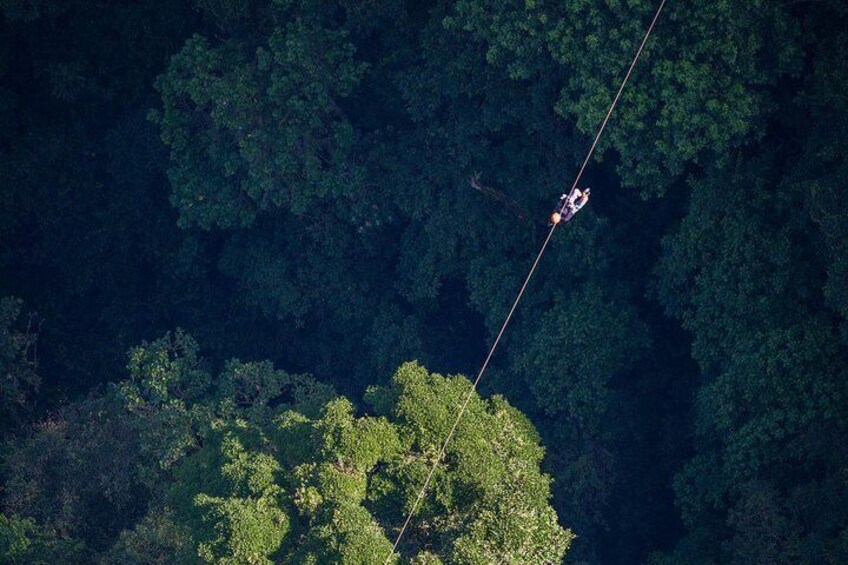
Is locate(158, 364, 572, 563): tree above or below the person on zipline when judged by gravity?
below

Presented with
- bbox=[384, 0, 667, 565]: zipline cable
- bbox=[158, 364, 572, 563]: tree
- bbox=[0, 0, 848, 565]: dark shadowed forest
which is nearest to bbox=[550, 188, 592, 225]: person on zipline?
bbox=[384, 0, 667, 565]: zipline cable

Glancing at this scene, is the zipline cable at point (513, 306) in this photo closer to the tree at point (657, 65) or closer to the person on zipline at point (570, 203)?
the tree at point (657, 65)

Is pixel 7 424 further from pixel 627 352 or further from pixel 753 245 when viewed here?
pixel 753 245

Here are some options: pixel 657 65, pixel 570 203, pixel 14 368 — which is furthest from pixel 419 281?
pixel 14 368

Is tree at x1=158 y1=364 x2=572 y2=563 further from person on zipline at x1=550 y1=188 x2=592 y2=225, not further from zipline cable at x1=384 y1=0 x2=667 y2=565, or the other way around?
person on zipline at x1=550 y1=188 x2=592 y2=225

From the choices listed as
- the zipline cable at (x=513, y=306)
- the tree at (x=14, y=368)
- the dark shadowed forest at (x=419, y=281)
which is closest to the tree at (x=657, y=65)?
the dark shadowed forest at (x=419, y=281)

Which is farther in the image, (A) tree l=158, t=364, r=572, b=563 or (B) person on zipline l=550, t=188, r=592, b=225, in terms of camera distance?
(B) person on zipline l=550, t=188, r=592, b=225

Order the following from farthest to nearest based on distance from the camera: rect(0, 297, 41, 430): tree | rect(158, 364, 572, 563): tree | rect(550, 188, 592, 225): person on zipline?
rect(0, 297, 41, 430): tree < rect(550, 188, 592, 225): person on zipline < rect(158, 364, 572, 563): tree
